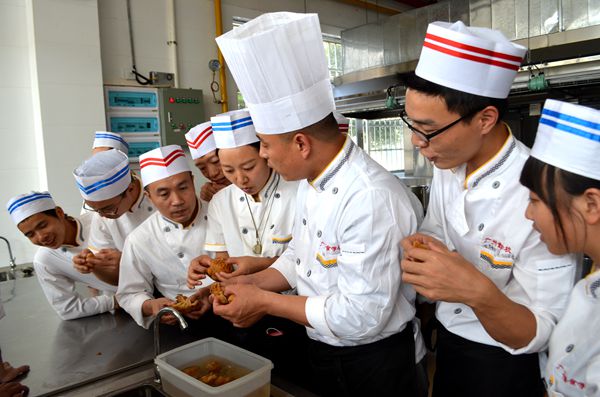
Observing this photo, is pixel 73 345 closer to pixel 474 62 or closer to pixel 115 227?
pixel 115 227

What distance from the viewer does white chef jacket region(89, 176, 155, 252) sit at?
246 centimetres

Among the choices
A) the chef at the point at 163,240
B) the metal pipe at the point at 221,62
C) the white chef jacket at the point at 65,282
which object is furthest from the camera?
the metal pipe at the point at 221,62

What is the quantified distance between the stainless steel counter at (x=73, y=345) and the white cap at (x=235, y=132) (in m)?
0.87

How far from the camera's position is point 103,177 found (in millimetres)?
2240

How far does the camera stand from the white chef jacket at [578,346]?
100cm

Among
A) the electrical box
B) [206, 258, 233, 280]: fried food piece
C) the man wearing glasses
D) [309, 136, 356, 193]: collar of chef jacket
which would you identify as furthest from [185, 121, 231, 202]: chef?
the electrical box

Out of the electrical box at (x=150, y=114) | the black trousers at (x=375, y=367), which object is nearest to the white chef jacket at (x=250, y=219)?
the black trousers at (x=375, y=367)

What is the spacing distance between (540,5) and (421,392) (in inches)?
128

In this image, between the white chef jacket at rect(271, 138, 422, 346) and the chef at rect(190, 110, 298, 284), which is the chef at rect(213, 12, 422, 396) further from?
the chef at rect(190, 110, 298, 284)

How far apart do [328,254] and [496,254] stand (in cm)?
50

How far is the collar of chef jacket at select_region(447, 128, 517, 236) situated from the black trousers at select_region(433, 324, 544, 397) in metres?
0.38

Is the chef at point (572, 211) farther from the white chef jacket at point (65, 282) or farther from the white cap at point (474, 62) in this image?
the white chef jacket at point (65, 282)

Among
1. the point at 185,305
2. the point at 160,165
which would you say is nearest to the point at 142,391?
the point at 185,305

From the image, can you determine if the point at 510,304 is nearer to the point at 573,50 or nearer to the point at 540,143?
the point at 540,143
